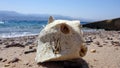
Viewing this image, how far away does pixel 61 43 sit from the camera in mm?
4043

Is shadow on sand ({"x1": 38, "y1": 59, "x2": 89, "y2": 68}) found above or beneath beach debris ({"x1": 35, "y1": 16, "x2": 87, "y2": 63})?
beneath

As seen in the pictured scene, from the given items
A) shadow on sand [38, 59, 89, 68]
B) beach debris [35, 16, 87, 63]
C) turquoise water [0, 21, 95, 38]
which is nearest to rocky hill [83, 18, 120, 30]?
beach debris [35, 16, 87, 63]

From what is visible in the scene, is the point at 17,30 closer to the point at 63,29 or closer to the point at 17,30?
the point at 17,30

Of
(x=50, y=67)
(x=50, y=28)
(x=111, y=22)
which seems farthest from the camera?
(x=50, y=28)

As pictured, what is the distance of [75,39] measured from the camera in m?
4.11

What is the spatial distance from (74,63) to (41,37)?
0.85 m

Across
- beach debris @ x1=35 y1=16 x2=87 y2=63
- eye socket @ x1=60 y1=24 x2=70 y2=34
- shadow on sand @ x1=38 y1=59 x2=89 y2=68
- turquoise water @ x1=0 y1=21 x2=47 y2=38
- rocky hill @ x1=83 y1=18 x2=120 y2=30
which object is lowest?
turquoise water @ x1=0 y1=21 x2=47 y2=38

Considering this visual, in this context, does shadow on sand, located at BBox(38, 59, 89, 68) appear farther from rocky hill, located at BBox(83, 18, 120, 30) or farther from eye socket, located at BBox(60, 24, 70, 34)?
rocky hill, located at BBox(83, 18, 120, 30)

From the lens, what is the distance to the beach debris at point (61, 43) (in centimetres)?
395

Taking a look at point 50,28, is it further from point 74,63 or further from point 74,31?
point 74,63

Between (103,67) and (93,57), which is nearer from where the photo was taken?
(103,67)

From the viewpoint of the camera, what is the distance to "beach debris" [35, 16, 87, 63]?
13.0 feet

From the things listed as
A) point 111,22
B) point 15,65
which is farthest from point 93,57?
point 111,22

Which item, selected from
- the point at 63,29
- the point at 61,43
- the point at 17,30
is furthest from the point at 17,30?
the point at 61,43
